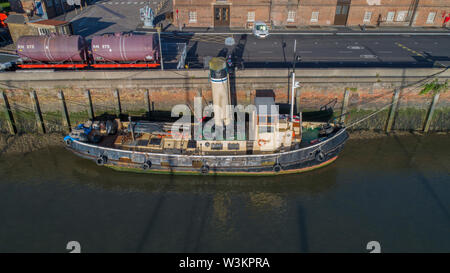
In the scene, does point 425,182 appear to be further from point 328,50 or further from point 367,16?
point 367,16

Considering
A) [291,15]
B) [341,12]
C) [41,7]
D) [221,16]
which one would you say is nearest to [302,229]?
[291,15]

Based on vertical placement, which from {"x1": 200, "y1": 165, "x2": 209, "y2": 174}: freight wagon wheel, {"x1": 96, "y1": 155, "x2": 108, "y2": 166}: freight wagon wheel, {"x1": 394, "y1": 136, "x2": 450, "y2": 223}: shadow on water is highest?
{"x1": 96, "y1": 155, "x2": 108, "y2": 166}: freight wagon wheel

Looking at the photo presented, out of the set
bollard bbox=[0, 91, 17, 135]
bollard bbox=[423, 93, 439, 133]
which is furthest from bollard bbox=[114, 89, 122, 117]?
bollard bbox=[423, 93, 439, 133]

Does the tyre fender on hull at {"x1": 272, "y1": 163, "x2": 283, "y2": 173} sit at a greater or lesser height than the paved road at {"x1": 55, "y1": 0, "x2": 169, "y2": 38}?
lesser

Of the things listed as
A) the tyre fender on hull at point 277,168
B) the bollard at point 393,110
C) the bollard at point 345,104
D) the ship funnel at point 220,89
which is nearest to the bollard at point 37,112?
the ship funnel at point 220,89

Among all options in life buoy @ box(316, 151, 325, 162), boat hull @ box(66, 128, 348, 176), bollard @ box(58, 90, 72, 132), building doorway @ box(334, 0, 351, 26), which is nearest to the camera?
boat hull @ box(66, 128, 348, 176)

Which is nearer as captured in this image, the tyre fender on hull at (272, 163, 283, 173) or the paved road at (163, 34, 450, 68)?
the tyre fender on hull at (272, 163, 283, 173)

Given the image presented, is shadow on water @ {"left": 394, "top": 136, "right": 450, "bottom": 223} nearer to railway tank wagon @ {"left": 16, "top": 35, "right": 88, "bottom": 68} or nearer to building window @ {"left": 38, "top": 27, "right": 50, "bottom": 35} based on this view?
railway tank wagon @ {"left": 16, "top": 35, "right": 88, "bottom": 68}

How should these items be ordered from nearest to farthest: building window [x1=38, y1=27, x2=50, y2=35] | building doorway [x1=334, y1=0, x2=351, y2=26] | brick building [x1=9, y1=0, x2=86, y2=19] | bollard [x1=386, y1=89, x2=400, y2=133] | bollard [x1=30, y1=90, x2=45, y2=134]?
→ 1. bollard [x1=30, y1=90, x2=45, y2=134]
2. bollard [x1=386, y1=89, x2=400, y2=133]
3. building window [x1=38, y1=27, x2=50, y2=35]
4. building doorway [x1=334, y1=0, x2=351, y2=26]
5. brick building [x1=9, y1=0, x2=86, y2=19]

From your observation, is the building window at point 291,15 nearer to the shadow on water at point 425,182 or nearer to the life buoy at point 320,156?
the shadow on water at point 425,182
